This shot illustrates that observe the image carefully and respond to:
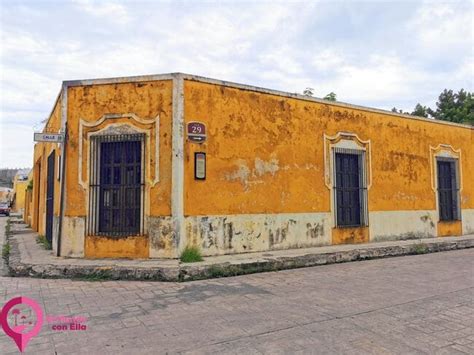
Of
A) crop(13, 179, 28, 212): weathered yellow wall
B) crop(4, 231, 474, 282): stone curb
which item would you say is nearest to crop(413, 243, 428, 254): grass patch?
crop(4, 231, 474, 282): stone curb

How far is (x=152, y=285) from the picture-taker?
20.7ft

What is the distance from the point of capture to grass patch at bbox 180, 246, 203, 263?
23.8ft

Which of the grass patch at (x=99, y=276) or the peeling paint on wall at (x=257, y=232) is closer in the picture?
the grass patch at (x=99, y=276)

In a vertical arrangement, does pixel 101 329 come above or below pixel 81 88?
below

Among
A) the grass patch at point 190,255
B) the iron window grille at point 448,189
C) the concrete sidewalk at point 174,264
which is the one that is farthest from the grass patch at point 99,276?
the iron window grille at point 448,189

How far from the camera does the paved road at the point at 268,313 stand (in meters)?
3.73

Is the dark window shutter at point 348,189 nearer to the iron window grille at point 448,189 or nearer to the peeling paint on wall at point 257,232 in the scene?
the peeling paint on wall at point 257,232

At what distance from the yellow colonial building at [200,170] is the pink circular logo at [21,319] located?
2.29 metres

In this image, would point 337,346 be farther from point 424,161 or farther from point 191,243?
point 424,161

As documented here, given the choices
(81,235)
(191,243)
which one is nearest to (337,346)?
(191,243)

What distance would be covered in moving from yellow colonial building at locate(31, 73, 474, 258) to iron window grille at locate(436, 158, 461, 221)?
3.46 meters

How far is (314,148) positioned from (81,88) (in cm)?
539

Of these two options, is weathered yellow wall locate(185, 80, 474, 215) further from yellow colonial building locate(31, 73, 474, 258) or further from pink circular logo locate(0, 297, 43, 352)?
pink circular logo locate(0, 297, 43, 352)

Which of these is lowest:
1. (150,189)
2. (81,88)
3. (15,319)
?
(15,319)
